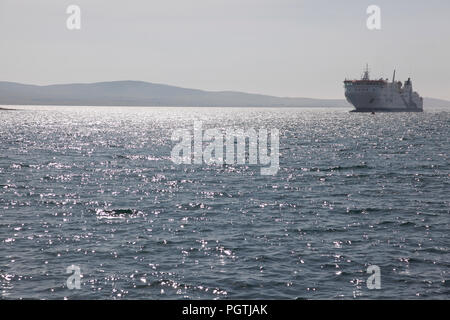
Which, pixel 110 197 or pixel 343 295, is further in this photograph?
pixel 110 197

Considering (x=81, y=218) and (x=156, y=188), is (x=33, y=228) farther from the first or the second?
(x=156, y=188)

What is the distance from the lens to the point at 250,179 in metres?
46.2

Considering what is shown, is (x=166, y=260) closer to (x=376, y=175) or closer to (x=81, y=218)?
(x=81, y=218)

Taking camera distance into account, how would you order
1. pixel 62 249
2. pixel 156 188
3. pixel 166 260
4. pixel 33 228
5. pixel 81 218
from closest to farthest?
1. pixel 166 260
2. pixel 62 249
3. pixel 33 228
4. pixel 81 218
5. pixel 156 188

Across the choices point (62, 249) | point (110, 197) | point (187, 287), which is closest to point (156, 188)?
point (110, 197)

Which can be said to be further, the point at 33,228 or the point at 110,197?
the point at 110,197

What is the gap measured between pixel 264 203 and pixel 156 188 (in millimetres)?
10119

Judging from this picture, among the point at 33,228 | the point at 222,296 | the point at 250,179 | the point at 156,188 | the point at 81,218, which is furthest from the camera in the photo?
the point at 250,179

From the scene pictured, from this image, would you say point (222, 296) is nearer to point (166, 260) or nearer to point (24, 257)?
point (166, 260)

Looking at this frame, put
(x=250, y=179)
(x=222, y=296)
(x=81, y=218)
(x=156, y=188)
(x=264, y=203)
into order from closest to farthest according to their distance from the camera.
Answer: (x=222, y=296) → (x=81, y=218) → (x=264, y=203) → (x=156, y=188) → (x=250, y=179)

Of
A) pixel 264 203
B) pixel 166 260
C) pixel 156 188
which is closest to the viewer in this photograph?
pixel 166 260

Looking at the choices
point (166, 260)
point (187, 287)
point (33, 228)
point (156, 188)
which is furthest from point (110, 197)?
point (187, 287)

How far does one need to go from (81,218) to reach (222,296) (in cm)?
1404

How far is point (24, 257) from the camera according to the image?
68.3 feet
